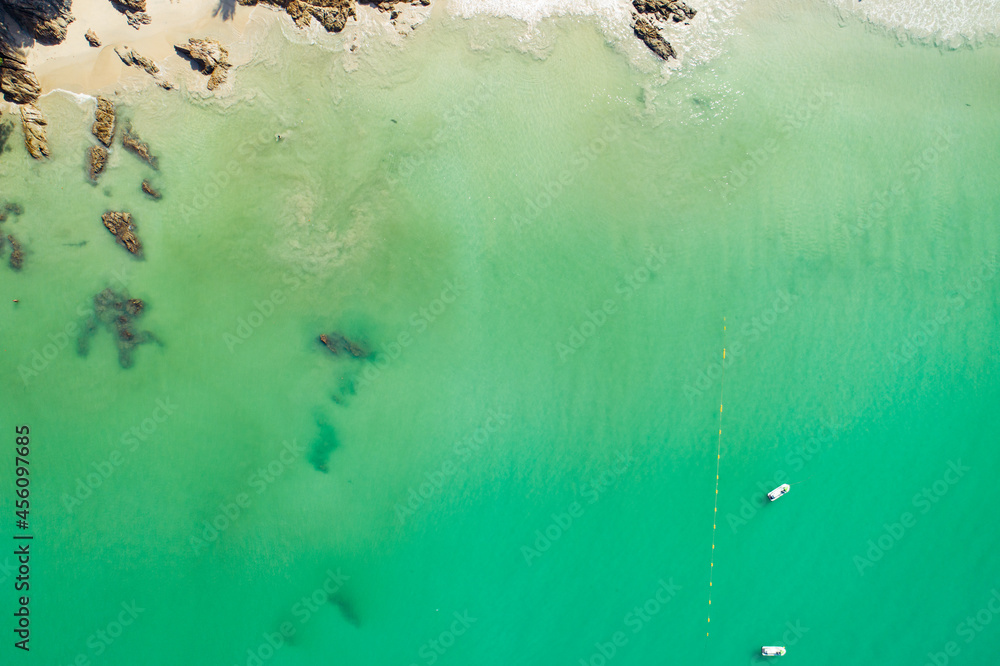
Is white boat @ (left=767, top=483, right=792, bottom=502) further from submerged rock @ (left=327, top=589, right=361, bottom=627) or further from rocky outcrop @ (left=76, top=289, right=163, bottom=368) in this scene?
rocky outcrop @ (left=76, top=289, right=163, bottom=368)

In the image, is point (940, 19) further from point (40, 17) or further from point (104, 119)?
point (40, 17)

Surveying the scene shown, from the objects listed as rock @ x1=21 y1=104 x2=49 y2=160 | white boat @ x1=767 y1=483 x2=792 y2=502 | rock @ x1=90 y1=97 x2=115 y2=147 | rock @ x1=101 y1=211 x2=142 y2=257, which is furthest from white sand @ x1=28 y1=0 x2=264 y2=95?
white boat @ x1=767 y1=483 x2=792 y2=502

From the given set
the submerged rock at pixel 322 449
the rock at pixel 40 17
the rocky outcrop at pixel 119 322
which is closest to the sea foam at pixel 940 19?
the submerged rock at pixel 322 449

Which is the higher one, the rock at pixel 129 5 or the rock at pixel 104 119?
the rock at pixel 129 5

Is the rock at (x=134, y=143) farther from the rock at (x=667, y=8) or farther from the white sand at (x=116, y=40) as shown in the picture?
the rock at (x=667, y=8)

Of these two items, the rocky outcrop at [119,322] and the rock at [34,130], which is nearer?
the rock at [34,130]
